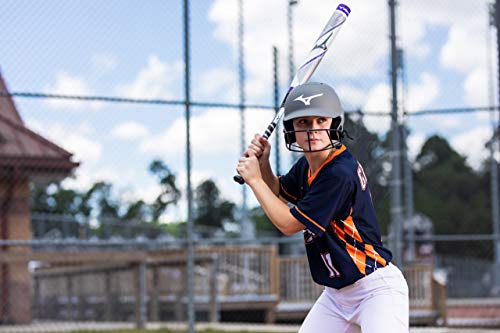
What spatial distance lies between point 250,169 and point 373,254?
2.44ft

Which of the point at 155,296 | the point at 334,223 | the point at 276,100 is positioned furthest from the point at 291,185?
the point at 155,296

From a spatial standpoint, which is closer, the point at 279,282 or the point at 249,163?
the point at 249,163

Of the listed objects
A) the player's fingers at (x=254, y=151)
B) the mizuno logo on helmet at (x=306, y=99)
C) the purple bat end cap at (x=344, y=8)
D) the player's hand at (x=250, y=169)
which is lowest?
the player's hand at (x=250, y=169)

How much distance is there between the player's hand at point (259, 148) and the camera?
4.31 meters

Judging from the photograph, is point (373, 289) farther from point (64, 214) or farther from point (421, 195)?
point (421, 195)

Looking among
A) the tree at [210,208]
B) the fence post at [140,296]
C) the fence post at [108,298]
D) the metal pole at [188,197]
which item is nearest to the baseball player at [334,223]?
the metal pole at [188,197]

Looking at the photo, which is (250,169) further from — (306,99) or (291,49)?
(291,49)

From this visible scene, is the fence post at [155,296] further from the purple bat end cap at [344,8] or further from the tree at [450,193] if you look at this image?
the tree at [450,193]

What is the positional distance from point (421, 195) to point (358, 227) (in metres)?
43.4

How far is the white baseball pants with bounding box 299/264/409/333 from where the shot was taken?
13.1 feet

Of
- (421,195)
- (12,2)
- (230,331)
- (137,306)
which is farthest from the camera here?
(421,195)

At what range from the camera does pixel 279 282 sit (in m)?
13.4

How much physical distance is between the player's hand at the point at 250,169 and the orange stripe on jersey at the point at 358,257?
0.56 m

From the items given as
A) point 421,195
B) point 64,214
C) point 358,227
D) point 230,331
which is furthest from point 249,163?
point 421,195
